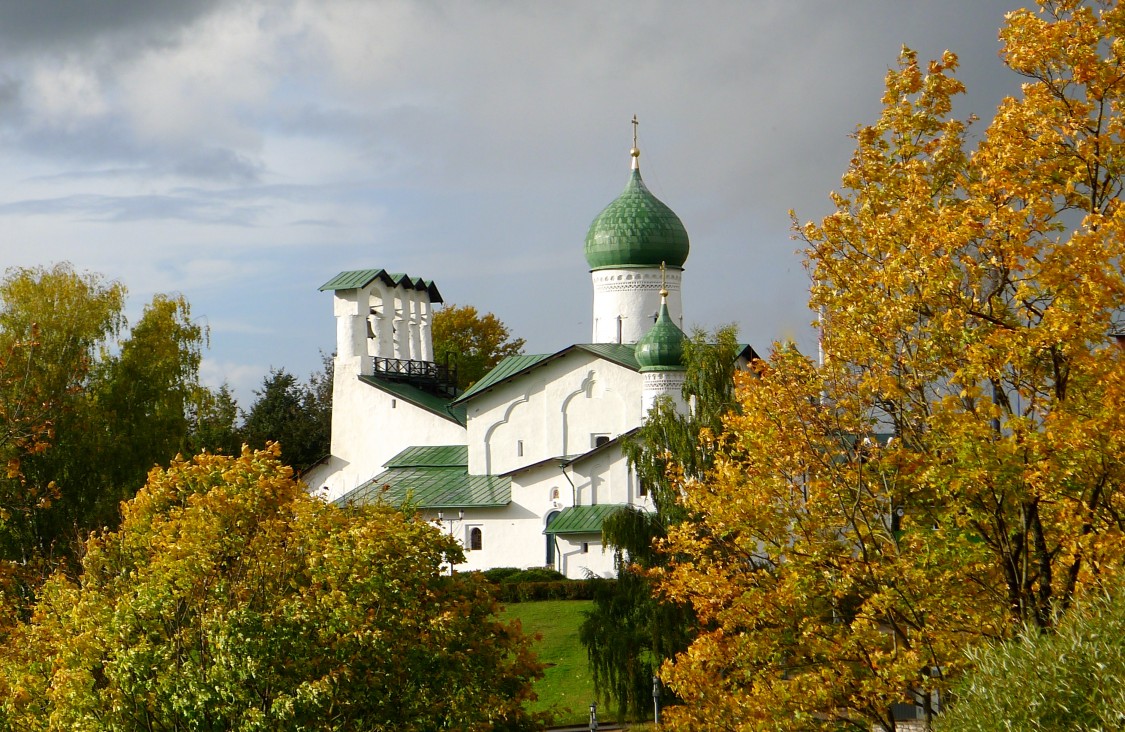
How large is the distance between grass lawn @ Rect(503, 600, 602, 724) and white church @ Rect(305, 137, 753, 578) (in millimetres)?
4586

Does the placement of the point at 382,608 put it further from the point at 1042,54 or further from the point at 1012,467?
the point at 1042,54

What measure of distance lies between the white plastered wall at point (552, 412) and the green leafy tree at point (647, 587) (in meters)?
15.2

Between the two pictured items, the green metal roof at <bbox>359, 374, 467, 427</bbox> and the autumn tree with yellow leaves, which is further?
the green metal roof at <bbox>359, 374, 467, 427</bbox>

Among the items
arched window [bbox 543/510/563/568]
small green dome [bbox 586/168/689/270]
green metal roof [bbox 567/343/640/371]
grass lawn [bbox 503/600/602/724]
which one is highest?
small green dome [bbox 586/168/689/270]

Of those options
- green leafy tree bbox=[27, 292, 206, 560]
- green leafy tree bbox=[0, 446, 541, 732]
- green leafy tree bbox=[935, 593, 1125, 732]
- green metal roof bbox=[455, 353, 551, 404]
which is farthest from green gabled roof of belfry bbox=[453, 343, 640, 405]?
green leafy tree bbox=[935, 593, 1125, 732]

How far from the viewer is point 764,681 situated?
14344 millimetres

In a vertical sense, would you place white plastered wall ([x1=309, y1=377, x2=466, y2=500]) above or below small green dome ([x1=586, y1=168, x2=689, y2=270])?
below

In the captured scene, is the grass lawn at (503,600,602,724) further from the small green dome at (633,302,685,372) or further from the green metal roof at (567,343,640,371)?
the green metal roof at (567,343,640,371)

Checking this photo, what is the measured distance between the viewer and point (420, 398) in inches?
1845

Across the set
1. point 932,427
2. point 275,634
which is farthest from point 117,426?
point 932,427

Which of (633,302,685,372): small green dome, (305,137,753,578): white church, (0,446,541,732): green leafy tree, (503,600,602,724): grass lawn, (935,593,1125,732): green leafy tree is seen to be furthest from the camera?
(305,137,753,578): white church

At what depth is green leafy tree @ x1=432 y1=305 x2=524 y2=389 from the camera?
61312mm

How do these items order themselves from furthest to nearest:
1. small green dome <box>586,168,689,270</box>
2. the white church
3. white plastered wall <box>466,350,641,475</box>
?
small green dome <box>586,168,689,270</box> < white plastered wall <box>466,350,641,475</box> < the white church

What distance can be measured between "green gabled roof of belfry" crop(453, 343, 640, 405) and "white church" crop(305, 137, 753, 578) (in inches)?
2.2
